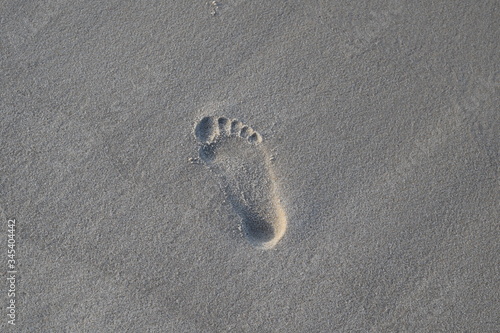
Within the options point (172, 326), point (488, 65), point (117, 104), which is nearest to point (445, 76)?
point (488, 65)

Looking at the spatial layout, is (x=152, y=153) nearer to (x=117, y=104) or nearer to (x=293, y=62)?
(x=117, y=104)

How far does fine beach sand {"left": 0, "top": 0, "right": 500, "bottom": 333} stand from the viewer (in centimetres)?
212

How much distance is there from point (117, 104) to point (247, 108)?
25.8 inches

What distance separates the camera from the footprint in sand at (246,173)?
216 cm

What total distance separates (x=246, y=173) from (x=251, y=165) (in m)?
0.05

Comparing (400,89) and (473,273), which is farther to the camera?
(400,89)

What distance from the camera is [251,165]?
2.20 meters

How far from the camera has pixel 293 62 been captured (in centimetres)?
232

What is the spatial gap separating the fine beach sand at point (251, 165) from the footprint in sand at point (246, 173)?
11 millimetres

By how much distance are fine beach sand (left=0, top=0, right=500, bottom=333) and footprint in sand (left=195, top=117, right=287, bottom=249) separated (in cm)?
1

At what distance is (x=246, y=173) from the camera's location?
2188mm

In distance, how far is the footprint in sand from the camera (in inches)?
85.1

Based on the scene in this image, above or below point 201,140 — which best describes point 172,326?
below

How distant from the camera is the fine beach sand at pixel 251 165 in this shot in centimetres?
212
